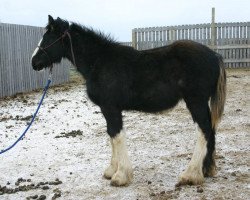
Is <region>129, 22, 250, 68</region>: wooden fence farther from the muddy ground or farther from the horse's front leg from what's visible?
the horse's front leg

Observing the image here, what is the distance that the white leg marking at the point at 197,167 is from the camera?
457 centimetres

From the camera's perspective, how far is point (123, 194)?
14.6 feet

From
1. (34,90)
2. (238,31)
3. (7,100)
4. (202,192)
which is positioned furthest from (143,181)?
(238,31)

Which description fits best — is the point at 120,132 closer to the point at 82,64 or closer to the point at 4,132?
the point at 82,64

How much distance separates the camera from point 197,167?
4.62 m

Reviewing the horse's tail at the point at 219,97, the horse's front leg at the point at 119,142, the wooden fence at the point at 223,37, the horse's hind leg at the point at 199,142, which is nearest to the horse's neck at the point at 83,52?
the horse's front leg at the point at 119,142

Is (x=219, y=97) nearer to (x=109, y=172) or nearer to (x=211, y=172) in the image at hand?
(x=211, y=172)

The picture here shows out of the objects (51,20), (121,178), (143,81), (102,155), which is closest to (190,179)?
(121,178)

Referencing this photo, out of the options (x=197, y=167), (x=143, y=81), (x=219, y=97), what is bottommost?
(x=197, y=167)

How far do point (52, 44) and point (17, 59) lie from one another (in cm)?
921

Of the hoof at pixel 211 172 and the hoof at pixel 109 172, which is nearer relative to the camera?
the hoof at pixel 211 172

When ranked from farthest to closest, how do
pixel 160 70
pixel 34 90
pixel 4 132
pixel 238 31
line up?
pixel 238 31
pixel 34 90
pixel 4 132
pixel 160 70

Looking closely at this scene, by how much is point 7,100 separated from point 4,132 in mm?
4363

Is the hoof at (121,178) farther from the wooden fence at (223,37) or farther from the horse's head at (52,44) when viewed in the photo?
the wooden fence at (223,37)
